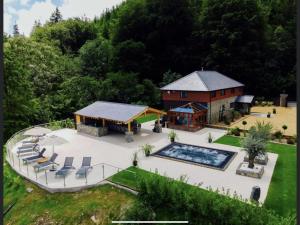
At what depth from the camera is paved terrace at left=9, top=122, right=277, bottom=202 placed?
13.3m

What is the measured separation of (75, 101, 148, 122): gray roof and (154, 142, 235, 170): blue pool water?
4.06 meters

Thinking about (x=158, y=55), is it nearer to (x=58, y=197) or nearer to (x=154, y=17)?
(x=154, y=17)

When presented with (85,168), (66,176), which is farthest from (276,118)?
(66,176)

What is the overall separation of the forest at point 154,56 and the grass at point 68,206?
651 inches

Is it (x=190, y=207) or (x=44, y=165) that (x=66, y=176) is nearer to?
(x=44, y=165)

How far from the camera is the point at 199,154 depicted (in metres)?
17.5

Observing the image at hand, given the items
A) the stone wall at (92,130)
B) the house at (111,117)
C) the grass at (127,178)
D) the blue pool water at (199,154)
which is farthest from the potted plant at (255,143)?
the stone wall at (92,130)

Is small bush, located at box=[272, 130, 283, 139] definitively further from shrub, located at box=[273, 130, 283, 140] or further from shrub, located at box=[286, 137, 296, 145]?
shrub, located at box=[286, 137, 296, 145]

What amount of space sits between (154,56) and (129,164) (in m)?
32.1

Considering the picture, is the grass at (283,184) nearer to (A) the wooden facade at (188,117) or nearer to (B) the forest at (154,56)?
(A) the wooden facade at (188,117)

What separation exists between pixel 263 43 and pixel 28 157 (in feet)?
127

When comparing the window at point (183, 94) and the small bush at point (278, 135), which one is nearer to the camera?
the small bush at point (278, 135)

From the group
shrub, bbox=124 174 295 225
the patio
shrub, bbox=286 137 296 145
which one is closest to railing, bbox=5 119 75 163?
shrub, bbox=124 174 295 225

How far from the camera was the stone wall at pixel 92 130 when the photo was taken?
73.3 feet
